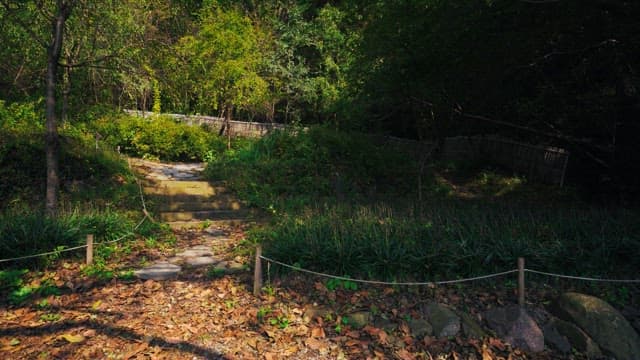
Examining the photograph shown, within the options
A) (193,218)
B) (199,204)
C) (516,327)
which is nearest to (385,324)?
(516,327)

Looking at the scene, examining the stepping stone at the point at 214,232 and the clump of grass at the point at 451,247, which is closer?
the clump of grass at the point at 451,247

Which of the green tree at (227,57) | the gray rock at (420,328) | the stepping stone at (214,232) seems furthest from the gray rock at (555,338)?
the green tree at (227,57)

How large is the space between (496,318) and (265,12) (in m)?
22.1

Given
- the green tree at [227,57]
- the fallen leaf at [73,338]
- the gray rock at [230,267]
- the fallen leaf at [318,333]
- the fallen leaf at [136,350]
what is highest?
the green tree at [227,57]

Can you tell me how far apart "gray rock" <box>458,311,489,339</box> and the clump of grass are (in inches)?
27.7

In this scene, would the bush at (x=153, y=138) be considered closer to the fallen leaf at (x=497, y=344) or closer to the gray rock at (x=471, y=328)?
the gray rock at (x=471, y=328)

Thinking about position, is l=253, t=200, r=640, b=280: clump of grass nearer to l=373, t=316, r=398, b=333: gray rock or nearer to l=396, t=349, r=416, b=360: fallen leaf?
l=373, t=316, r=398, b=333: gray rock

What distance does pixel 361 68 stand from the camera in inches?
394

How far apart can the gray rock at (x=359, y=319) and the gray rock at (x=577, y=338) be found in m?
2.04

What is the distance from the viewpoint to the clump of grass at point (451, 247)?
5020mm

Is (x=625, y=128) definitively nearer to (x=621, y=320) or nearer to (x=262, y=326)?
(x=621, y=320)

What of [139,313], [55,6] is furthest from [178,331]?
[55,6]

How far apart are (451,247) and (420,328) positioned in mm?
1352

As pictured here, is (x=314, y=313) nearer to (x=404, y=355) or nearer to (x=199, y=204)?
(x=404, y=355)
